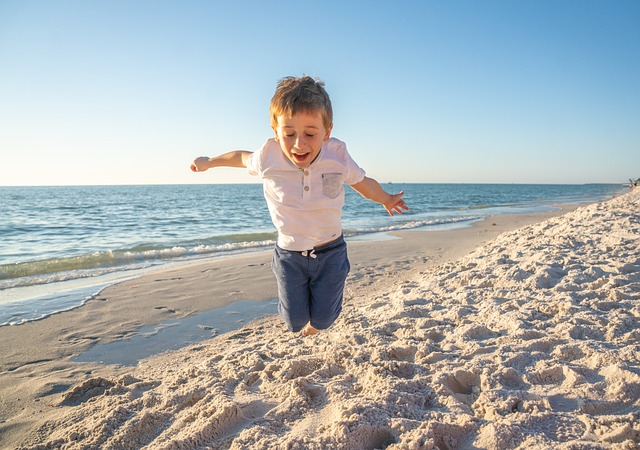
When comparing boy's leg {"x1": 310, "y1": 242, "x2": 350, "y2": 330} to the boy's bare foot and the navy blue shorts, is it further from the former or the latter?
the boy's bare foot

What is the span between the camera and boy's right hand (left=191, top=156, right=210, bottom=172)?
3.55 meters

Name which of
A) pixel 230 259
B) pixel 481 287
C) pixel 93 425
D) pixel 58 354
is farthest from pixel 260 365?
pixel 230 259

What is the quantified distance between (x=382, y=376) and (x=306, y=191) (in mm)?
1352

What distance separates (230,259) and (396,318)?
5.60 meters

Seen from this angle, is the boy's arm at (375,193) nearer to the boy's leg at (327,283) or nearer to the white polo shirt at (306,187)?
the white polo shirt at (306,187)

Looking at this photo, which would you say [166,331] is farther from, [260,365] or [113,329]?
[260,365]

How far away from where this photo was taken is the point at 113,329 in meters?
4.65

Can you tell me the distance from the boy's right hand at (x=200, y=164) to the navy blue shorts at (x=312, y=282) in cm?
92

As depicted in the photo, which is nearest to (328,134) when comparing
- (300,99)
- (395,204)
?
(300,99)

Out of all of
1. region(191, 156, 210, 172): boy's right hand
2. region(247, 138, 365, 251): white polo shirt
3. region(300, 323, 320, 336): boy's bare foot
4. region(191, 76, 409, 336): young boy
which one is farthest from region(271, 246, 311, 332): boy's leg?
region(191, 156, 210, 172): boy's right hand

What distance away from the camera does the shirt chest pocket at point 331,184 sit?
3100 mm

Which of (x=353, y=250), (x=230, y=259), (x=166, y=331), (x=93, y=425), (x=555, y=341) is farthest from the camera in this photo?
(x=353, y=250)

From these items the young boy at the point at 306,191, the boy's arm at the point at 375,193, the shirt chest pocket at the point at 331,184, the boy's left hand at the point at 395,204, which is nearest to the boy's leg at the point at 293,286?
the young boy at the point at 306,191

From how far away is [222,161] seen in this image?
354cm
